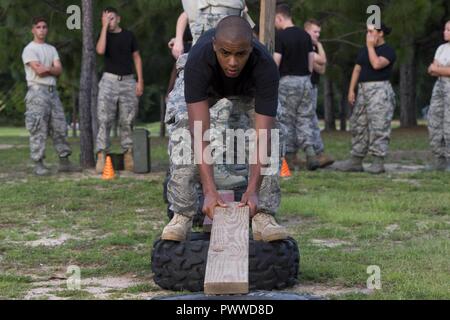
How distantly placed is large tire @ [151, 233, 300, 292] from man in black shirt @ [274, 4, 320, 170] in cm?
675

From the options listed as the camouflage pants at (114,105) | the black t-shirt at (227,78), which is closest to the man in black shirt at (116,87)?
the camouflage pants at (114,105)

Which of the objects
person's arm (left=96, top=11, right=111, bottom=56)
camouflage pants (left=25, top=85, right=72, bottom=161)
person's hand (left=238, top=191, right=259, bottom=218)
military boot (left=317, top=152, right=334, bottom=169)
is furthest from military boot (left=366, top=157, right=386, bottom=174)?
person's hand (left=238, top=191, right=259, bottom=218)

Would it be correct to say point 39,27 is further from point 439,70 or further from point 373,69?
point 439,70

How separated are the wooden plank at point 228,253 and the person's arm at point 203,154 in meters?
0.06

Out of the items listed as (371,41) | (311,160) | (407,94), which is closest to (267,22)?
(371,41)

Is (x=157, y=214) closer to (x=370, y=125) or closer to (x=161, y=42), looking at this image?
(x=370, y=125)

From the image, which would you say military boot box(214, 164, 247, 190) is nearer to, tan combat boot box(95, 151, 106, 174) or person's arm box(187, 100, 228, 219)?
person's arm box(187, 100, 228, 219)

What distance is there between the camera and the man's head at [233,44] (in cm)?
527

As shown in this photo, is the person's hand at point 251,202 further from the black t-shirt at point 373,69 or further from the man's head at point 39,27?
the man's head at point 39,27

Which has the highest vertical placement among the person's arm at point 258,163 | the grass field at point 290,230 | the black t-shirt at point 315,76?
the black t-shirt at point 315,76

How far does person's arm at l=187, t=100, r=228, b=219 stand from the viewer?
5555mm

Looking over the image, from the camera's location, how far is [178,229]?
593cm

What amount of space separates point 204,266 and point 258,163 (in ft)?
2.23

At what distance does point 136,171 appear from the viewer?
40.3 ft
